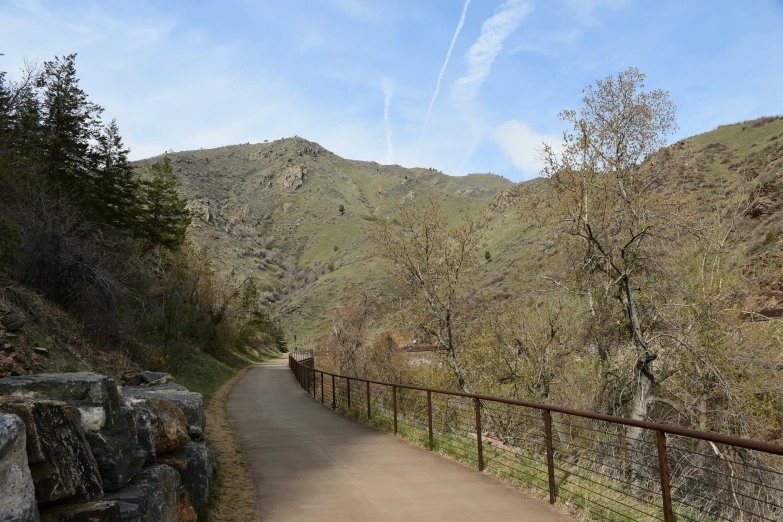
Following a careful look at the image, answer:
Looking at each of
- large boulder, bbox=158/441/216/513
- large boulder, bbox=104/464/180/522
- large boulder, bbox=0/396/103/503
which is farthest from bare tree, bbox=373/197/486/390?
large boulder, bbox=0/396/103/503

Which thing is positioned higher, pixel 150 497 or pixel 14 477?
pixel 14 477

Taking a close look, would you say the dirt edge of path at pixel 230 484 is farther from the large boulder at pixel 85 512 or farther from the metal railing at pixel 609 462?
the metal railing at pixel 609 462

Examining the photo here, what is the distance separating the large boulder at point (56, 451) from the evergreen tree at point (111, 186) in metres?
23.1

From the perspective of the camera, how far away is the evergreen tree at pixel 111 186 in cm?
2523

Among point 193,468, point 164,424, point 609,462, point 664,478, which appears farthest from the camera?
point 609,462

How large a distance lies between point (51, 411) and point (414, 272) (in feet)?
51.3

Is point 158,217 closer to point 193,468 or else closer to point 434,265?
point 434,265

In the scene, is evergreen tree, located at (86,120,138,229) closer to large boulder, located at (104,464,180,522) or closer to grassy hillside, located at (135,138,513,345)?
large boulder, located at (104,464,180,522)

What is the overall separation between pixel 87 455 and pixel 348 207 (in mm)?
132143

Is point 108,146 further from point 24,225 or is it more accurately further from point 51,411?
point 51,411

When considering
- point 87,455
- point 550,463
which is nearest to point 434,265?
point 550,463

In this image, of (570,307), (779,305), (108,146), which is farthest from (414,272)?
(108,146)

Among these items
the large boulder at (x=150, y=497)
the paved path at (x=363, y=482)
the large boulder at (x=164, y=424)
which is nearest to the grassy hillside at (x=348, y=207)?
the paved path at (x=363, y=482)

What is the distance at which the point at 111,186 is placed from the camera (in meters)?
26.6
